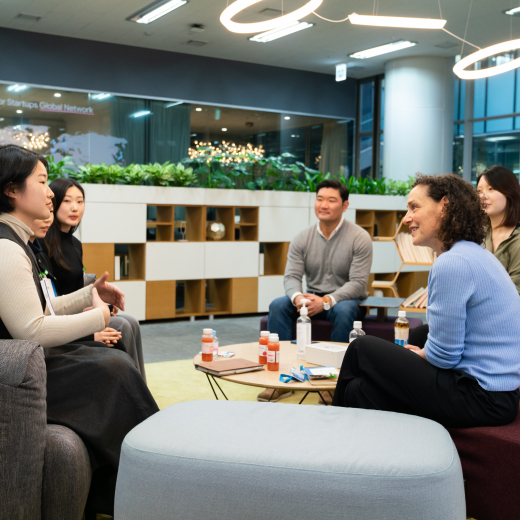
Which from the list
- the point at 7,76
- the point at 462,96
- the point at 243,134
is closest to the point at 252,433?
the point at 7,76

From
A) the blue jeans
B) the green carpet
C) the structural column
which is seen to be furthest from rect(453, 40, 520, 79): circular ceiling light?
the structural column

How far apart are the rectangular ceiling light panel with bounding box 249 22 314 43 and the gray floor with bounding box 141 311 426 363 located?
4.51 m

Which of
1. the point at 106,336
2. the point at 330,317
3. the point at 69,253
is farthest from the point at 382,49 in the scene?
the point at 106,336

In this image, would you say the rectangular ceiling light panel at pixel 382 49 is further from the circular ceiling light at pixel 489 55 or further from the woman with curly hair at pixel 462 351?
the woman with curly hair at pixel 462 351

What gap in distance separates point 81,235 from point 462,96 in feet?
27.9

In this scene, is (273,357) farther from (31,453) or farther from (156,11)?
(156,11)

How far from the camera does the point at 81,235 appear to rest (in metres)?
5.95

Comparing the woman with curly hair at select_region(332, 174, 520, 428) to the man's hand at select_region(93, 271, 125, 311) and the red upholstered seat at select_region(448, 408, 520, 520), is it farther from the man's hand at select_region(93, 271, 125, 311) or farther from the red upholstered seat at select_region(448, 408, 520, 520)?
the man's hand at select_region(93, 271, 125, 311)

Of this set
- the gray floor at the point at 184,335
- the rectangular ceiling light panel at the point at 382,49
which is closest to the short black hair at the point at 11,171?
the gray floor at the point at 184,335

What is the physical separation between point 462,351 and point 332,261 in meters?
2.32

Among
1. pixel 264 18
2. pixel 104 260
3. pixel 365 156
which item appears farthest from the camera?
pixel 365 156

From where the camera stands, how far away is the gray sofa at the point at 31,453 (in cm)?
163

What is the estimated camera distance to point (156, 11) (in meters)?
8.06

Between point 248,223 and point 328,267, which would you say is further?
point 248,223
